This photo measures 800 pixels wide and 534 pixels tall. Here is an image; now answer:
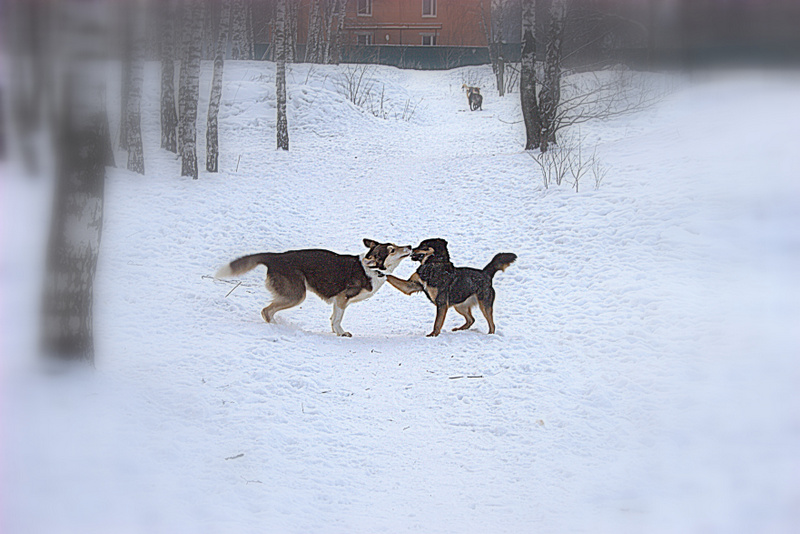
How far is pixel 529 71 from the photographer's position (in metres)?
13.2

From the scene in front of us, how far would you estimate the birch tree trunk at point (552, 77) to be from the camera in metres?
12.7

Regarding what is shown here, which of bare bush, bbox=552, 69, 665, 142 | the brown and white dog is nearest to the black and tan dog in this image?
the brown and white dog

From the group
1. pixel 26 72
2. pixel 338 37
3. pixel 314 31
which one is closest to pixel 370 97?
pixel 338 37

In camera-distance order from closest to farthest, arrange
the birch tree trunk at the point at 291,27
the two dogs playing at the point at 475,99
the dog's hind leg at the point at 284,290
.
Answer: the dog's hind leg at the point at 284,290, the birch tree trunk at the point at 291,27, the two dogs playing at the point at 475,99

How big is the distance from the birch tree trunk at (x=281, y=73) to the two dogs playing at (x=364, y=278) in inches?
338

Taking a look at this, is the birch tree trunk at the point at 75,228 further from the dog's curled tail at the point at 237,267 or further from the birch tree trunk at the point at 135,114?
Result: the birch tree trunk at the point at 135,114

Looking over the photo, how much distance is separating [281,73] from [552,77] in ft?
18.9

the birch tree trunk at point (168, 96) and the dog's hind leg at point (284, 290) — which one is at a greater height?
the birch tree trunk at point (168, 96)

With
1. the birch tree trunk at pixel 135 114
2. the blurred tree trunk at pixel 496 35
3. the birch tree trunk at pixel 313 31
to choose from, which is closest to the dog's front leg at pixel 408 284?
the birch tree trunk at pixel 135 114

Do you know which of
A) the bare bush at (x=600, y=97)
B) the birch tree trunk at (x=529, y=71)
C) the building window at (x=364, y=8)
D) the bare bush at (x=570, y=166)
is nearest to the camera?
the bare bush at (x=570, y=166)

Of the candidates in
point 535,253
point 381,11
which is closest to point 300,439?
point 535,253

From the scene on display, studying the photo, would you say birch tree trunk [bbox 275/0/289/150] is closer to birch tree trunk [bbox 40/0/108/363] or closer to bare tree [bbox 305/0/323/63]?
bare tree [bbox 305/0/323/63]

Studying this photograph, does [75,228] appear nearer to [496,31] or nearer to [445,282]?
[445,282]

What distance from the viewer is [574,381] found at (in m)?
5.53
